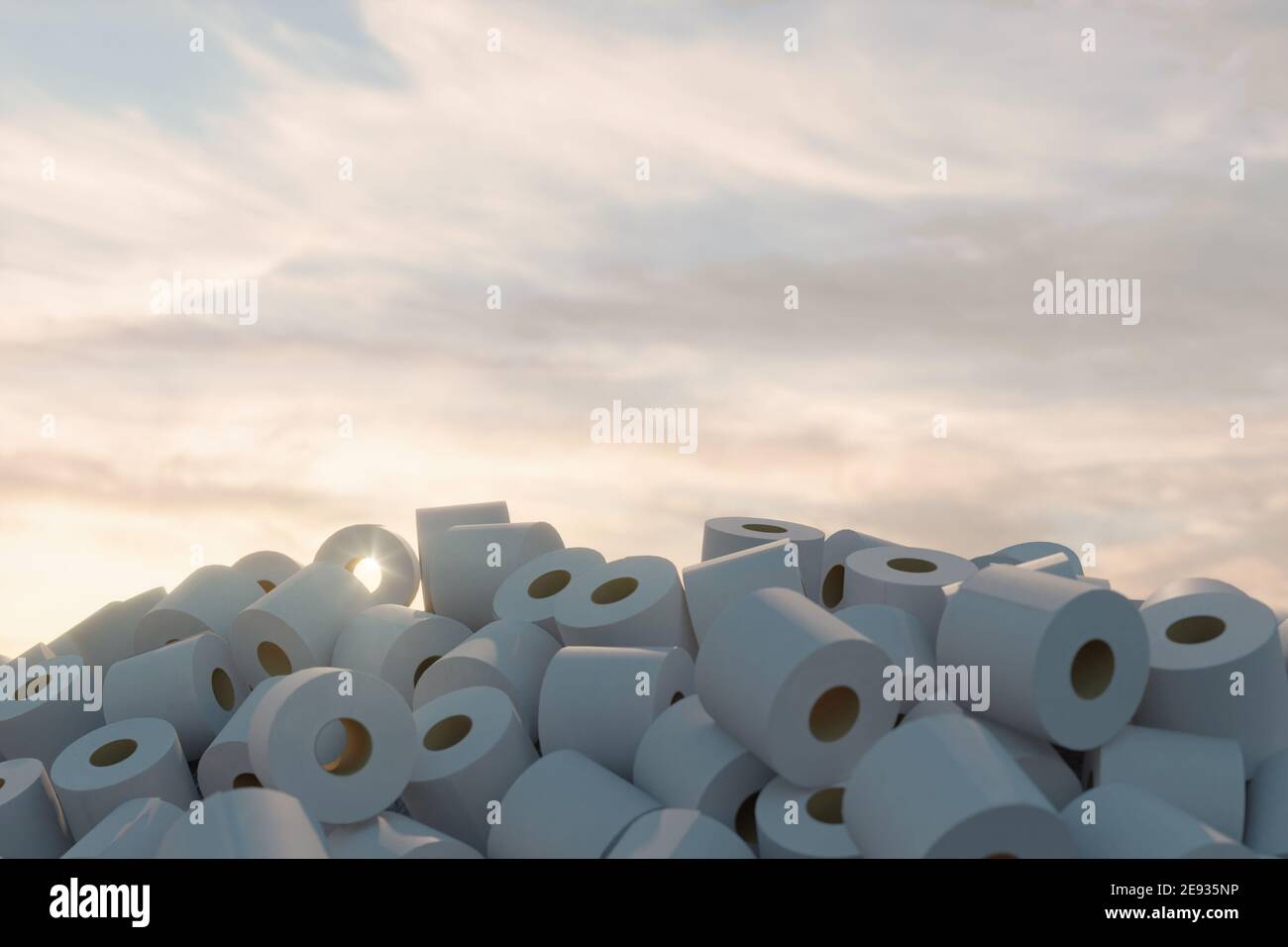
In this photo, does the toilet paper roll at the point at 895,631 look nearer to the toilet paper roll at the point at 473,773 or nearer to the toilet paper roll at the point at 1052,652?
the toilet paper roll at the point at 1052,652

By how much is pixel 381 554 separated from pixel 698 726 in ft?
14.0

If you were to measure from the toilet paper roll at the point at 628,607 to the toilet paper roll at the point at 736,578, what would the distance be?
0.19 metres

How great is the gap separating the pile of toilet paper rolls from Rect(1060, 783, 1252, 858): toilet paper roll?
1cm

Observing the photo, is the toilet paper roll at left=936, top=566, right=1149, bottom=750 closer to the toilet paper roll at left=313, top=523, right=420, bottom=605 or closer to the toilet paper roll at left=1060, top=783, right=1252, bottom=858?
the toilet paper roll at left=1060, top=783, right=1252, bottom=858

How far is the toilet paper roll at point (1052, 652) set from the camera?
17.0 feet

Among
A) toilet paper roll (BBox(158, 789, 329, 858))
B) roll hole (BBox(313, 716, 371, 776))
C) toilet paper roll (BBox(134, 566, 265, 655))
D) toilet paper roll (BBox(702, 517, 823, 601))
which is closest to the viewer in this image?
toilet paper roll (BBox(158, 789, 329, 858))

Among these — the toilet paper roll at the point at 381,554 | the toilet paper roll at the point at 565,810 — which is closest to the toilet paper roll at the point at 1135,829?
the toilet paper roll at the point at 565,810

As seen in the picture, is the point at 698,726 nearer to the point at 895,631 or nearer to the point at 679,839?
the point at 679,839

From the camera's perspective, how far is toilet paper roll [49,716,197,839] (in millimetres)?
6555

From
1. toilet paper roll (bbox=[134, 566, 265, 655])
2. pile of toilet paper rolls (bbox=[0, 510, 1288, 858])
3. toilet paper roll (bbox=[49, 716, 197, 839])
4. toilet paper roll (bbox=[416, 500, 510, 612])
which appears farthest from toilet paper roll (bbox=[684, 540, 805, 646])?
toilet paper roll (bbox=[134, 566, 265, 655])

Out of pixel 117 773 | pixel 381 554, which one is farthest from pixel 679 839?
pixel 381 554

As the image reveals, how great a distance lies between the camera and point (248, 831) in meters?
4.33
